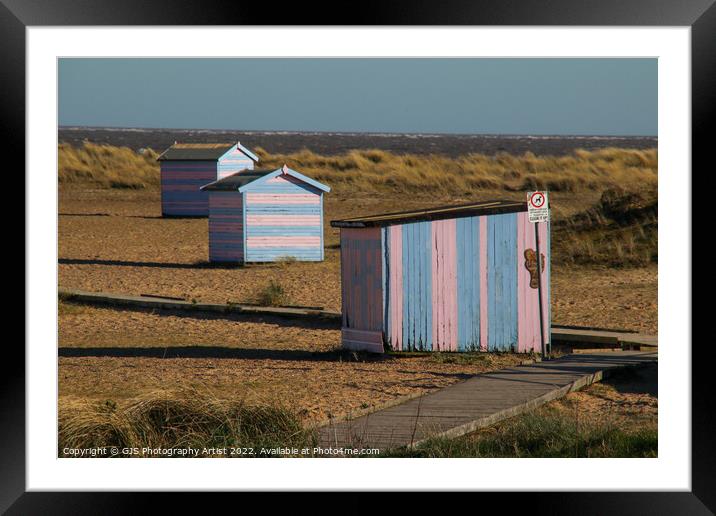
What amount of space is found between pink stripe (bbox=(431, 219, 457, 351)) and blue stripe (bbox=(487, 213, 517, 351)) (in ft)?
1.28

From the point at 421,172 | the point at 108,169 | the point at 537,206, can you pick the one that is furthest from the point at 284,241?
the point at 108,169

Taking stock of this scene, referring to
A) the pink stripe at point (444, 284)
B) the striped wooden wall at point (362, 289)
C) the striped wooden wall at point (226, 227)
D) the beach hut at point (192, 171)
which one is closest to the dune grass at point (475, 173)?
the beach hut at point (192, 171)

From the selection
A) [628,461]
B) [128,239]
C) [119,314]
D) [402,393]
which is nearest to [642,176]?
[128,239]

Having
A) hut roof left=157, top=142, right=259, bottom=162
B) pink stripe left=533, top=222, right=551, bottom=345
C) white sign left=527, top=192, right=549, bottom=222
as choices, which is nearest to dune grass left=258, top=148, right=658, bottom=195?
hut roof left=157, top=142, right=259, bottom=162

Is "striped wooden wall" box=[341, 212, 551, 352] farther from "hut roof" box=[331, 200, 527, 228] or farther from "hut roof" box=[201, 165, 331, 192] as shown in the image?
"hut roof" box=[201, 165, 331, 192]

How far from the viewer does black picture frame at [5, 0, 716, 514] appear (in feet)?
22.3

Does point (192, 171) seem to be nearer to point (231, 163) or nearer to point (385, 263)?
point (231, 163)

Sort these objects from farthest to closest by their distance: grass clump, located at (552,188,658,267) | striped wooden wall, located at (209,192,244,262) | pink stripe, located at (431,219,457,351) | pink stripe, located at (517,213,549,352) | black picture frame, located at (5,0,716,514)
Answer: striped wooden wall, located at (209,192,244,262) → grass clump, located at (552,188,658,267) → pink stripe, located at (517,213,549,352) → pink stripe, located at (431,219,457,351) → black picture frame, located at (5,0,716,514)

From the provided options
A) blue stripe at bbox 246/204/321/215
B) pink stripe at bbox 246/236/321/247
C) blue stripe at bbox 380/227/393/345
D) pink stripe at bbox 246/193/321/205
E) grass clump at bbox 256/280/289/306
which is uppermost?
pink stripe at bbox 246/193/321/205

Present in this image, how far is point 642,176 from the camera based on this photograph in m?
41.2

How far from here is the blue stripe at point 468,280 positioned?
12.3m

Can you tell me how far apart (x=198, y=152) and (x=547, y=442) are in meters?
Answer: 23.0
